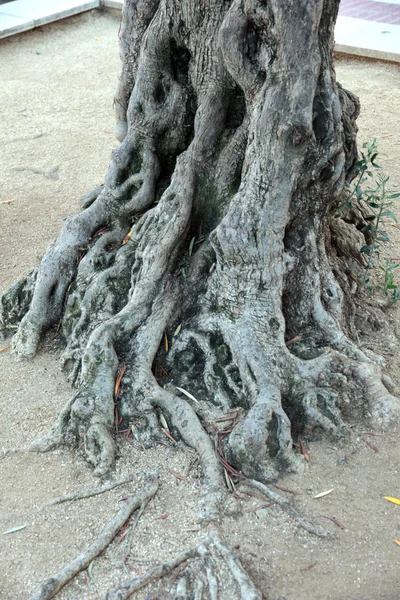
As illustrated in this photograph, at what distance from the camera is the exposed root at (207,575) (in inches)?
114

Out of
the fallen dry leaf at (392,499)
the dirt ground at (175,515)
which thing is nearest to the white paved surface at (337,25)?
the dirt ground at (175,515)

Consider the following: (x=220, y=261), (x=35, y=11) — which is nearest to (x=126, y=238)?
(x=220, y=261)

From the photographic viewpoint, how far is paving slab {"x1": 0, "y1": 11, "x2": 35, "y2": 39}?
36.7ft

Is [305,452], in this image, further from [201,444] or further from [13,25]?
[13,25]

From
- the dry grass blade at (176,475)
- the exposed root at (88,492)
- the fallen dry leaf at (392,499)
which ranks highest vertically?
the fallen dry leaf at (392,499)

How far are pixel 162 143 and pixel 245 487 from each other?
2.24 metres

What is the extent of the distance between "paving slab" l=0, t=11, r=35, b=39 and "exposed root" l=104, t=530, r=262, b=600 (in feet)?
32.9

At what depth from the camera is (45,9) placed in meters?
12.0

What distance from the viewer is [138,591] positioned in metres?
2.95

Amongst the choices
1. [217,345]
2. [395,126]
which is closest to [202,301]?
[217,345]

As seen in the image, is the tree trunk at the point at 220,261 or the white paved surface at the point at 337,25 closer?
the tree trunk at the point at 220,261

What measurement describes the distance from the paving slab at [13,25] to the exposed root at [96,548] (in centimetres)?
964

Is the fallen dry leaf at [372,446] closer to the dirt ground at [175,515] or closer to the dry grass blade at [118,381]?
the dirt ground at [175,515]

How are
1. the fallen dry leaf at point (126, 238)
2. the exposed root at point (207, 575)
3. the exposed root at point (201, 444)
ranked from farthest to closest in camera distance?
the fallen dry leaf at point (126, 238) → the exposed root at point (201, 444) → the exposed root at point (207, 575)
